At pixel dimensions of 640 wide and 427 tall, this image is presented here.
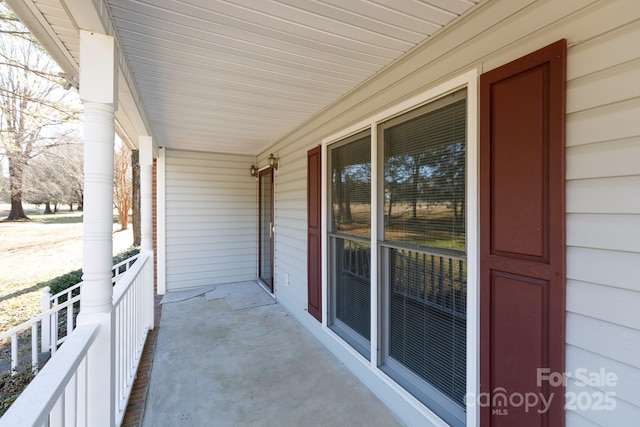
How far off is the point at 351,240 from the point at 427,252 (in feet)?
3.45

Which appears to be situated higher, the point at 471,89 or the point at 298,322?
the point at 471,89

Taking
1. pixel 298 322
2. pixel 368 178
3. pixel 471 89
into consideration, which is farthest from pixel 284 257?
pixel 471 89

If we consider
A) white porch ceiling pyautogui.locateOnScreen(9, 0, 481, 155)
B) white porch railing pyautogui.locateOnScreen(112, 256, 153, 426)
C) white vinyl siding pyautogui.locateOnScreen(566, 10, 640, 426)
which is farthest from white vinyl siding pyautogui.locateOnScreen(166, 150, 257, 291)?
white vinyl siding pyautogui.locateOnScreen(566, 10, 640, 426)

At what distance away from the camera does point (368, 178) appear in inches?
104

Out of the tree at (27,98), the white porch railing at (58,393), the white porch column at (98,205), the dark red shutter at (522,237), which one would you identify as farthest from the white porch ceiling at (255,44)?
the tree at (27,98)

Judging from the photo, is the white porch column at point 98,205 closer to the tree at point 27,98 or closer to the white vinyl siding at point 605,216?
the white vinyl siding at point 605,216

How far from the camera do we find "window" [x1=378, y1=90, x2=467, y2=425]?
1816 mm

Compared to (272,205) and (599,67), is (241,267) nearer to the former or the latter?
(272,205)

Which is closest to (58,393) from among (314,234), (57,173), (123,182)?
(314,234)

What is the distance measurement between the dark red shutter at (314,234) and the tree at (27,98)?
3709mm

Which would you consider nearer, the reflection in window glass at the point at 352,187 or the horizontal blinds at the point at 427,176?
the horizontal blinds at the point at 427,176

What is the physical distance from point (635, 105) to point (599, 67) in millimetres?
202

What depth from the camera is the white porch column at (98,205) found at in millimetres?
1571

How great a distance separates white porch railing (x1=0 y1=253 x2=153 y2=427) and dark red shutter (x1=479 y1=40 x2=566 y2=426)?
182 cm
